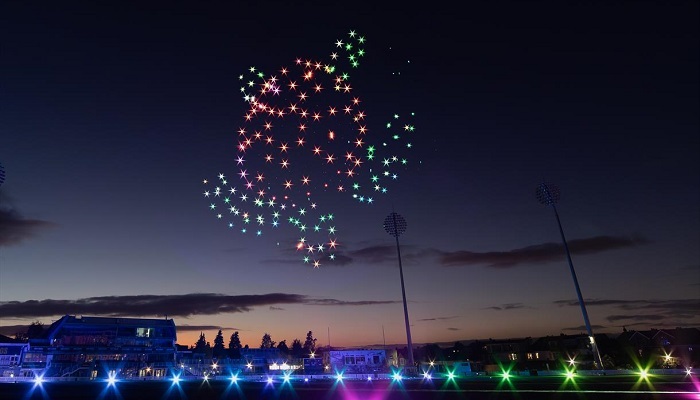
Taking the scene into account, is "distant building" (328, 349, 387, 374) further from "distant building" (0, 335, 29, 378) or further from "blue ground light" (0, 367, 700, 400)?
"distant building" (0, 335, 29, 378)

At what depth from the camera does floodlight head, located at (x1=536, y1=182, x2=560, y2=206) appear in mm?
75000

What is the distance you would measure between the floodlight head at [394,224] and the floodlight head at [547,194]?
26.9 metres

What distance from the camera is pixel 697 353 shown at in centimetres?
10744

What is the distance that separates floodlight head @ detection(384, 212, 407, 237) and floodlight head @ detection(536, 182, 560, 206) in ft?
88.3

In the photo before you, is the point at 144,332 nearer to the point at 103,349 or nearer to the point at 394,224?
the point at 103,349

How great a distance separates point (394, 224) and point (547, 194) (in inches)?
1181

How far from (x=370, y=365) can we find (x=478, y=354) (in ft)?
253

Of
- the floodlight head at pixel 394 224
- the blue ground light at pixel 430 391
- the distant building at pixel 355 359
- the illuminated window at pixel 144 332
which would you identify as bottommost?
the distant building at pixel 355 359

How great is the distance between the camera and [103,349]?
10212 cm

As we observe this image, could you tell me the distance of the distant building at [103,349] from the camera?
94062 mm

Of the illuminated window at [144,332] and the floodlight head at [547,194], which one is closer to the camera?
the floodlight head at [547,194]

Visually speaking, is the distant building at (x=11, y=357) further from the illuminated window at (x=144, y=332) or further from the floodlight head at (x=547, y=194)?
the floodlight head at (x=547, y=194)

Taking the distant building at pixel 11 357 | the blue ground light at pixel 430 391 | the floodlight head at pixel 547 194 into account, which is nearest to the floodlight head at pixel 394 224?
the floodlight head at pixel 547 194

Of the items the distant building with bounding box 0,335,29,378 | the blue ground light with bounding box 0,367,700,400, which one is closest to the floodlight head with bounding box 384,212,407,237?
the blue ground light with bounding box 0,367,700,400
